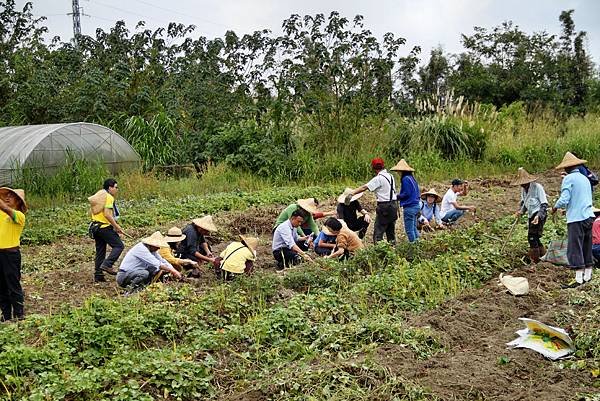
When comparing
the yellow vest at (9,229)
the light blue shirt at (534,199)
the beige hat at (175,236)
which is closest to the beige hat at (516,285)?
the light blue shirt at (534,199)

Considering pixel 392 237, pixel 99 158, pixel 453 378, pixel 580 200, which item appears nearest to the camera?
pixel 453 378

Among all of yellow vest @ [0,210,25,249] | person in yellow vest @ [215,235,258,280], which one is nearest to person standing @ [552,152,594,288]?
person in yellow vest @ [215,235,258,280]

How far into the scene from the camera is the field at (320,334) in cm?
489

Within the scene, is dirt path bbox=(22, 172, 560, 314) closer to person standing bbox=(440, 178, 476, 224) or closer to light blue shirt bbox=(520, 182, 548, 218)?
person standing bbox=(440, 178, 476, 224)

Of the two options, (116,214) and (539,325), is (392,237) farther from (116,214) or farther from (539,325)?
(539,325)

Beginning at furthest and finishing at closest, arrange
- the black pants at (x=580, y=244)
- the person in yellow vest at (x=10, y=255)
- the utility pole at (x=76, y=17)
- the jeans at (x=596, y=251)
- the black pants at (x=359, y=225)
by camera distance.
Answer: the utility pole at (x=76, y=17), the black pants at (x=359, y=225), the jeans at (x=596, y=251), the black pants at (x=580, y=244), the person in yellow vest at (x=10, y=255)

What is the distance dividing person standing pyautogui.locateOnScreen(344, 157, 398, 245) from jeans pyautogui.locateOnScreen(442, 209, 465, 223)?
103 inches

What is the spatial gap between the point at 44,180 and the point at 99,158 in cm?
198

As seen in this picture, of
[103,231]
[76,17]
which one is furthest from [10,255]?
[76,17]

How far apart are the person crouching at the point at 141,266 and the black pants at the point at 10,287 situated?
4.30ft

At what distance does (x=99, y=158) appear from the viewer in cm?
1733

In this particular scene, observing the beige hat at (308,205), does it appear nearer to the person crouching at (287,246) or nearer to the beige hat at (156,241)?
the person crouching at (287,246)

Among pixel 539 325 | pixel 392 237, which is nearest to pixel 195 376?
pixel 539 325

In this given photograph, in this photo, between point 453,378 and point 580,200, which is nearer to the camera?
point 453,378
